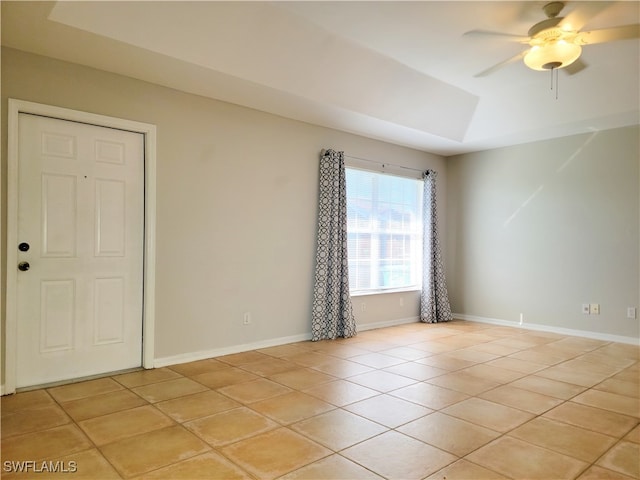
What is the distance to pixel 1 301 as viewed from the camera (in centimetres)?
311

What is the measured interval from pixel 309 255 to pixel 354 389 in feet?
6.51

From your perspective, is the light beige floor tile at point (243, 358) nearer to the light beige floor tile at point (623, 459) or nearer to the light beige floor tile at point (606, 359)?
the light beige floor tile at point (623, 459)

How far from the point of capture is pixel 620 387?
3.44 m

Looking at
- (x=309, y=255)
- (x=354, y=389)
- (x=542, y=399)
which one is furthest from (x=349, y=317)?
(x=542, y=399)

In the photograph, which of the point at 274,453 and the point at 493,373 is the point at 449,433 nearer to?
the point at 274,453

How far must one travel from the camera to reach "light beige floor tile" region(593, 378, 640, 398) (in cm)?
330

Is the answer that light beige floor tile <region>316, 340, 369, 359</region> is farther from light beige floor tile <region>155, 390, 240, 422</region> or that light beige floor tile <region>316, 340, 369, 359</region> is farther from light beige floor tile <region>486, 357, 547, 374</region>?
light beige floor tile <region>155, 390, 240, 422</region>

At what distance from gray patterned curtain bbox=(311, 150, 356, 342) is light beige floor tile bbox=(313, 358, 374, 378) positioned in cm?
93

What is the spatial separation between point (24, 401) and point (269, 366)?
184 cm

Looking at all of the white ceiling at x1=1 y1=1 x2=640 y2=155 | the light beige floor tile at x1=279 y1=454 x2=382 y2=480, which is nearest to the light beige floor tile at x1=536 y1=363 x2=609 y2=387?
the light beige floor tile at x1=279 y1=454 x2=382 y2=480

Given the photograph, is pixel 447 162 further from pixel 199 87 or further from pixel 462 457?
pixel 462 457

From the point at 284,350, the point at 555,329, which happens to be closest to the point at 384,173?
the point at 284,350

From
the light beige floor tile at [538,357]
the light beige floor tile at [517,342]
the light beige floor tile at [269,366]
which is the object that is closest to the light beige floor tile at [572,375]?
the light beige floor tile at [538,357]

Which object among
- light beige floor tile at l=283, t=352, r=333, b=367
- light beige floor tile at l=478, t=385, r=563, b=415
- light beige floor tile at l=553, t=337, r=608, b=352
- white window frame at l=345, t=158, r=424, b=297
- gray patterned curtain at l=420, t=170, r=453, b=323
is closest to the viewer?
light beige floor tile at l=478, t=385, r=563, b=415
